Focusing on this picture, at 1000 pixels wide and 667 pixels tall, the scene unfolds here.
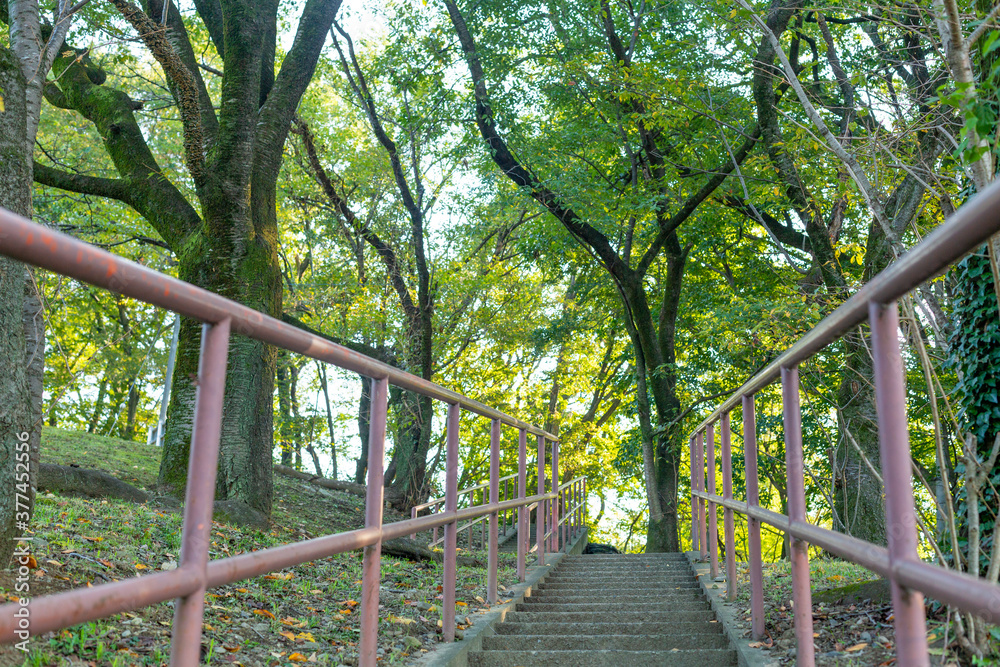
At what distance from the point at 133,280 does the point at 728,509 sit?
4.12 meters

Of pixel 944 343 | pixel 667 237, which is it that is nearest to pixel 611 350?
pixel 667 237

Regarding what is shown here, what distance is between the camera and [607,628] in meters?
4.62

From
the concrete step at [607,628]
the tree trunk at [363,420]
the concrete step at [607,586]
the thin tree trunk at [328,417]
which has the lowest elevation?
the concrete step at [607,628]

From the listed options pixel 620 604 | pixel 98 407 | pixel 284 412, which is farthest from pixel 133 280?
pixel 98 407

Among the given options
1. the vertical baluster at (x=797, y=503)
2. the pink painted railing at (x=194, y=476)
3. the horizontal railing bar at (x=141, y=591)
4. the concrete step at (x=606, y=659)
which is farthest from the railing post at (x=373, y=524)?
the vertical baluster at (x=797, y=503)

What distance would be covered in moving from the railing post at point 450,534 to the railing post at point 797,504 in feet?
5.54

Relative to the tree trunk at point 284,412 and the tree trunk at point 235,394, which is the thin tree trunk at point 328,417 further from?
the tree trunk at point 235,394

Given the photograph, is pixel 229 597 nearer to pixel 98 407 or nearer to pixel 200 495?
pixel 200 495

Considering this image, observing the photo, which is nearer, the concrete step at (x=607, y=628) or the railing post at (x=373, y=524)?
the railing post at (x=373, y=524)

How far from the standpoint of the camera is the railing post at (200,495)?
160cm

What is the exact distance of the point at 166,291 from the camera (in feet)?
5.07

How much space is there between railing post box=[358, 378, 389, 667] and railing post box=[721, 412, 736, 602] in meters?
2.36

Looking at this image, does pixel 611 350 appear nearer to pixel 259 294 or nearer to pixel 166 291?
pixel 259 294

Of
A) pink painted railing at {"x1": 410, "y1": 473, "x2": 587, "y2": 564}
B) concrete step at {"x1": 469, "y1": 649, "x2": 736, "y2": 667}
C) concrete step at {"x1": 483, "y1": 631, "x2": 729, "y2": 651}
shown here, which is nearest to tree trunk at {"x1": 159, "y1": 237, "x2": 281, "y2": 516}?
pink painted railing at {"x1": 410, "y1": 473, "x2": 587, "y2": 564}
